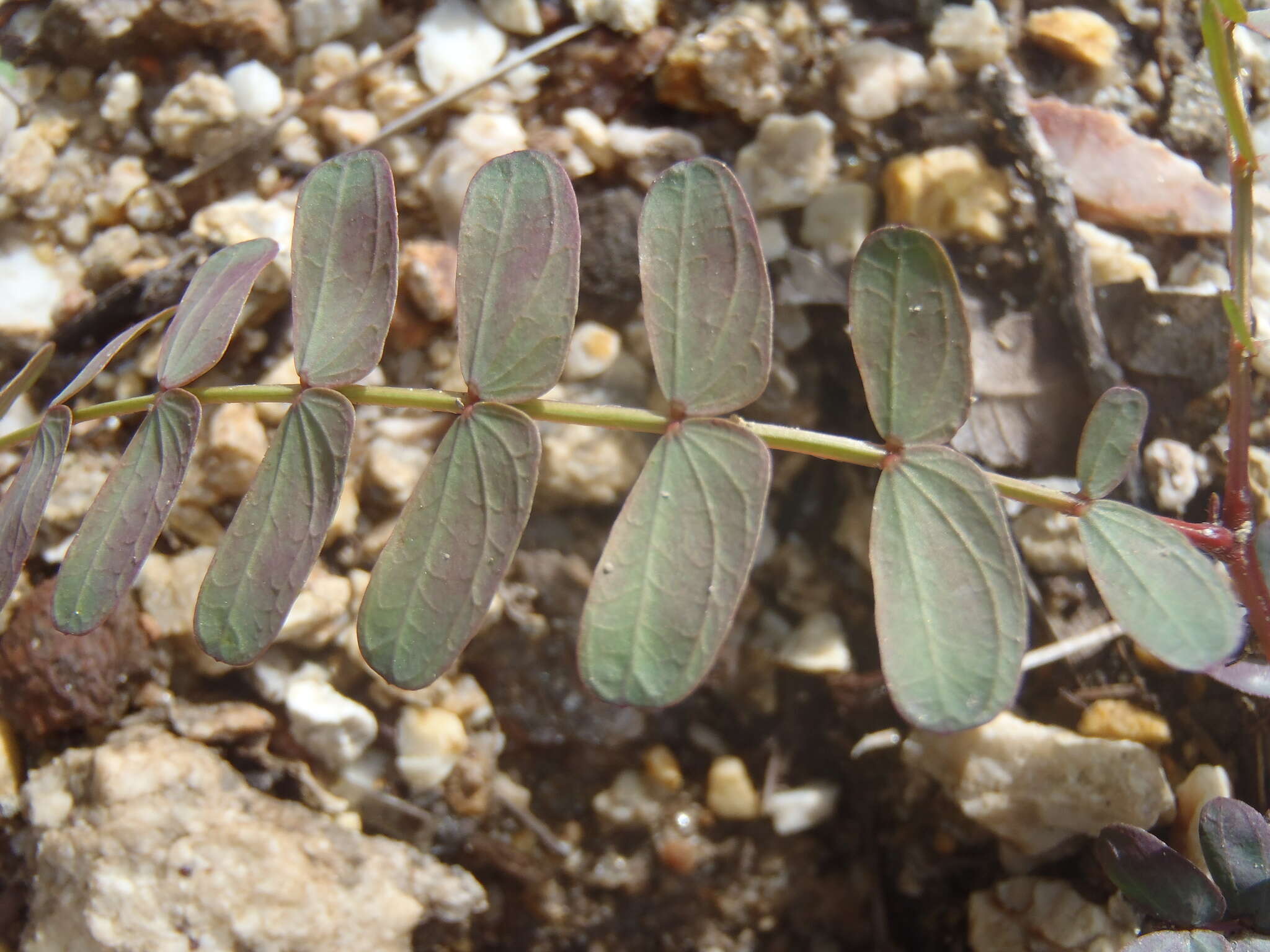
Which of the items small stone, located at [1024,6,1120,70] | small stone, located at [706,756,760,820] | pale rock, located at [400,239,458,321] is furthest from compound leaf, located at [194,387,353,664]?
small stone, located at [1024,6,1120,70]

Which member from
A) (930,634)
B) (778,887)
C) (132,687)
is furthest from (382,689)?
(930,634)

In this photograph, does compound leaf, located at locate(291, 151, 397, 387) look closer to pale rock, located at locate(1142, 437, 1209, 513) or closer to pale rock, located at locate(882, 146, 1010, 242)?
pale rock, located at locate(882, 146, 1010, 242)

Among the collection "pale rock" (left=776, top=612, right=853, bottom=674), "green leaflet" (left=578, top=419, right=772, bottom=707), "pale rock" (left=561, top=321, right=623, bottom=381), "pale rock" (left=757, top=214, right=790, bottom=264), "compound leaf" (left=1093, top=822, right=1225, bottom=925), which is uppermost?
"green leaflet" (left=578, top=419, right=772, bottom=707)

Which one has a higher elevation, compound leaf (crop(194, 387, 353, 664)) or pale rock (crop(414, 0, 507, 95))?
pale rock (crop(414, 0, 507, 95))

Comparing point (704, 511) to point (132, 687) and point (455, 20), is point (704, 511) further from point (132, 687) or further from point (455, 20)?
point (455, 20)

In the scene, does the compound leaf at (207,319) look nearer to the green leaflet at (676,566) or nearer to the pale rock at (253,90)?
the green leaflet at (676,566)

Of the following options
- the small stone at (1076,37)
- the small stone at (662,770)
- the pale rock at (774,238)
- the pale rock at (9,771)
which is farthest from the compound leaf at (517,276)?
the small stone at (1076,37)

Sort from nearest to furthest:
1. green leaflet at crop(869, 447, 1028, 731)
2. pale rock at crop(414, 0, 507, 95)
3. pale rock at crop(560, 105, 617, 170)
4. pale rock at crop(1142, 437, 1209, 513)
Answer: green leaflet at crop(869, 447, 1028, 731), pale rock at crop(1142, 437, 1209, 513), pale rock at crop(560, 105, 617, 170), pale rock at crop(414, 0, 507, 95)
